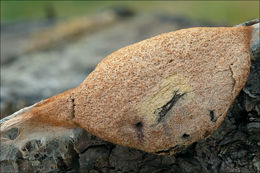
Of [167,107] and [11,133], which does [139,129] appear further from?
[11,133]

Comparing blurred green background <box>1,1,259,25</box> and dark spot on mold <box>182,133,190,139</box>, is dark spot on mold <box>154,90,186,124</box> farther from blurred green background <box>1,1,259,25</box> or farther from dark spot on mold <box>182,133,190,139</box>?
blurred green background <box>1,1,259,25</box>

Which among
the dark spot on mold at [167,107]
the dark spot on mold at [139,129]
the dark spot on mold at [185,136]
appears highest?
the dark spot on mold at [167,107]

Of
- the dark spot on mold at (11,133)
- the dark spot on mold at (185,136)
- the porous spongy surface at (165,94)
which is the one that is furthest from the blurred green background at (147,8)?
the dark spot on mold at (11,133)

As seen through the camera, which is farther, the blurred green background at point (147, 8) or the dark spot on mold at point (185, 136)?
the blurred green background at point (147, 8)

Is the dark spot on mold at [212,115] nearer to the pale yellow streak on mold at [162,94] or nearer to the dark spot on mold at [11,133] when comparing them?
the pale yellow streak on mold at [162,94]

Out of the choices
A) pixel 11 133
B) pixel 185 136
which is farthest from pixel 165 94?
pixel 11 133

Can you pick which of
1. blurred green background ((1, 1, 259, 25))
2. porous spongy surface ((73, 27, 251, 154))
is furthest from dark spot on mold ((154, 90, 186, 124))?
blurred green background ((1, 1, 259, 25))
